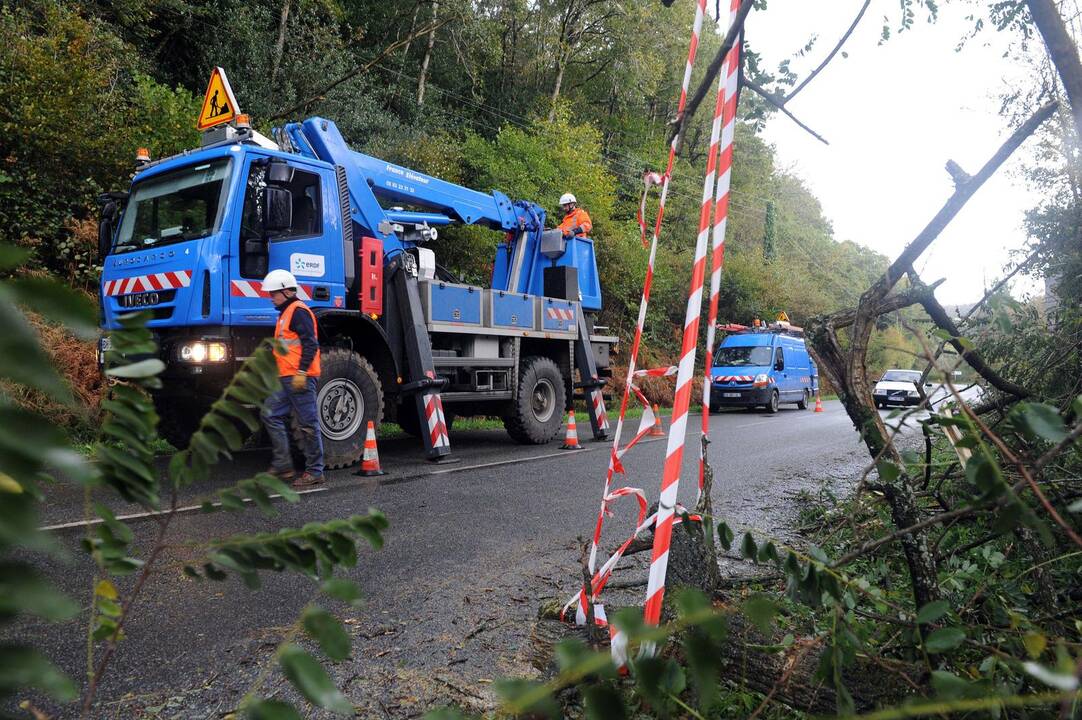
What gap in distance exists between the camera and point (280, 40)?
16109 mm

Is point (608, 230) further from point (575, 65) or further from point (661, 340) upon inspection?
point (575, 65)

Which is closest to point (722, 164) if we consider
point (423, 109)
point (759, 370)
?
point (759, 370)

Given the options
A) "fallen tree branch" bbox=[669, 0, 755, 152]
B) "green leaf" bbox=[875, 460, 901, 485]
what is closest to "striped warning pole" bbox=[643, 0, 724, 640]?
"fallen tree branch" bbox=[669, 0, 755, 152]

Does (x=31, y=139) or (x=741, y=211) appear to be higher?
(x=741, y=211)

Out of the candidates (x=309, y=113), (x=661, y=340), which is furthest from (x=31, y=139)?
(x=661, y=340)

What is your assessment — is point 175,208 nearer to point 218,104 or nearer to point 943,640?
point 218,104

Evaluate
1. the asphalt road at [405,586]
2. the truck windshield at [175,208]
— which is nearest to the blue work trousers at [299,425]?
the asphalt road at [405,586]

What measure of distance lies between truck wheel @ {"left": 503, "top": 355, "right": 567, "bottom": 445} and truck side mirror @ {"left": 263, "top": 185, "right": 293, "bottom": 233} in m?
4.03

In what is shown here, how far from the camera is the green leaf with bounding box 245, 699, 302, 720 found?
0.74 metres

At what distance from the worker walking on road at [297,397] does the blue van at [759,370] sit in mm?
13283

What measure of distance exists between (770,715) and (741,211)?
38899 millimetres

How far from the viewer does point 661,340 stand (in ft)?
77.7

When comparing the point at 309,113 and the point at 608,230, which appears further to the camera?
the point at 608,230

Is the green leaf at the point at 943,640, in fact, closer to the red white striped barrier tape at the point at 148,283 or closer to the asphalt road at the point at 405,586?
the asphalt road at the point at 405,586
